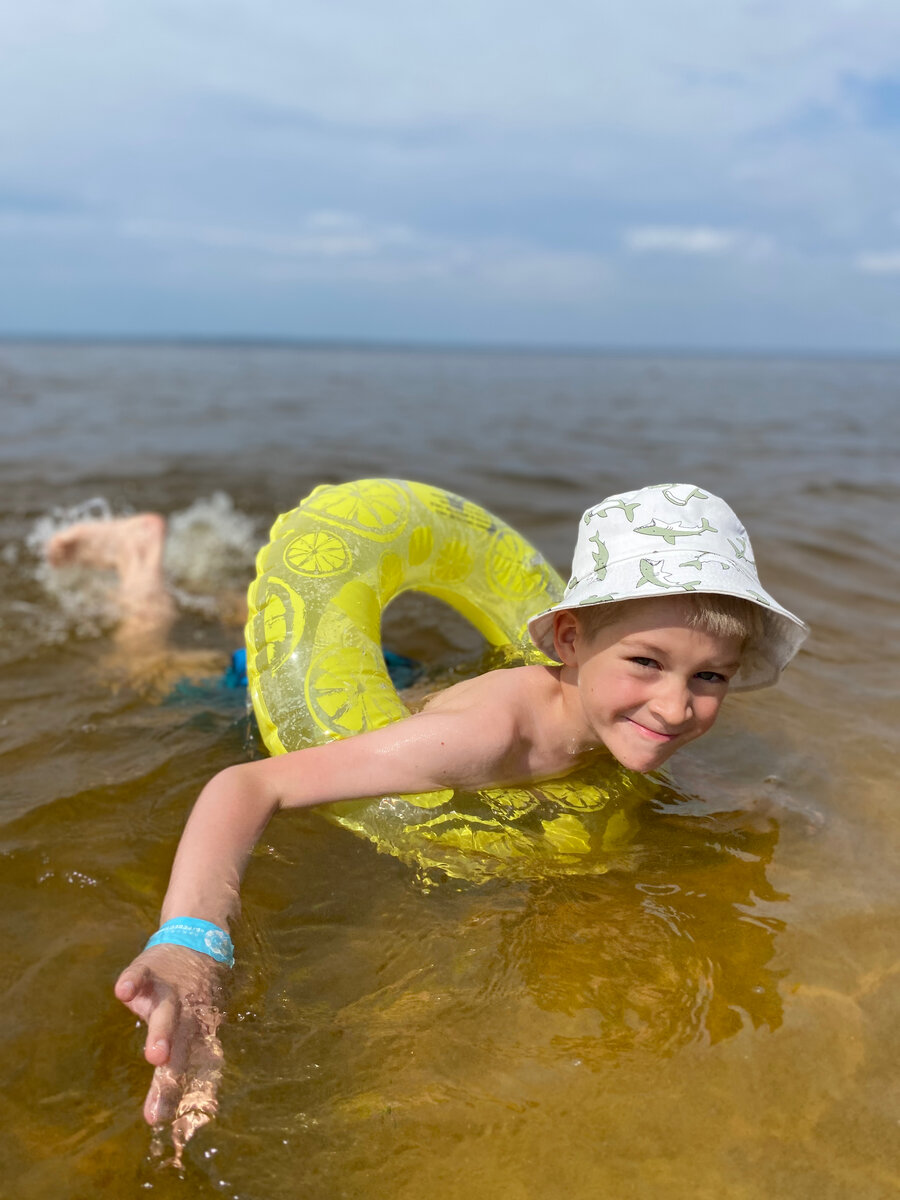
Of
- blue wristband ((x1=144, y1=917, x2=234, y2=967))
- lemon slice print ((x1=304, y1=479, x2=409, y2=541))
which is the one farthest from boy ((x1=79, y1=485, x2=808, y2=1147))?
lemon slice print ((x1=304, y1=479, x2=409, y2=541))

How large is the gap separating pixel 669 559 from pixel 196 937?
1.42m

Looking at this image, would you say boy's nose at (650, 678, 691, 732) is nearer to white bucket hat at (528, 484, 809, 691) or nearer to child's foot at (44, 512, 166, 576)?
white bucket hat at (528, 484, 809, 691)

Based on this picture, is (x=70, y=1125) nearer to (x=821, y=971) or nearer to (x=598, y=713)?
(x=598, y=713)

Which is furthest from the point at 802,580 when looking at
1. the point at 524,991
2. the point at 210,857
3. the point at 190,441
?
the point at 190,441

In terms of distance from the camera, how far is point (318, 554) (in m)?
3.23

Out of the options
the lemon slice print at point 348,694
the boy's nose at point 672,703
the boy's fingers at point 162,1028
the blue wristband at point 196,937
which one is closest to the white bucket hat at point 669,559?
the boy's nose at point 672,703

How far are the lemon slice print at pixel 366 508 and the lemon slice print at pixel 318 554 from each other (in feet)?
0.25

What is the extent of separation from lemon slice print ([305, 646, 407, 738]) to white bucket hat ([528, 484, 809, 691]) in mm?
552

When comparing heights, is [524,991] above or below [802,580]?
below

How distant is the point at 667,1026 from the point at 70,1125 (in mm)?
1332

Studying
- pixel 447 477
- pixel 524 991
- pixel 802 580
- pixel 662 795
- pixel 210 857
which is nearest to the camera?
pixel 210 857

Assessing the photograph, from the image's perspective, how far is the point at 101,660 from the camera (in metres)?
4.82

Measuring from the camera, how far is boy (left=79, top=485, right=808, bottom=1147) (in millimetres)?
2279

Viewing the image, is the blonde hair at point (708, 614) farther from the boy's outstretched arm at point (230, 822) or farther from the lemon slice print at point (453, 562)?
the lemon slice print at point (453, 562)
